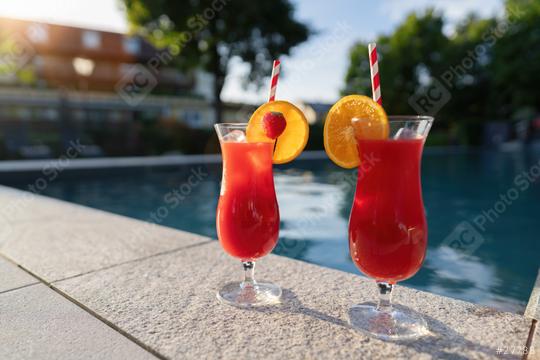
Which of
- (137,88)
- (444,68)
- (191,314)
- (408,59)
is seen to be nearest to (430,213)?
(191,314)

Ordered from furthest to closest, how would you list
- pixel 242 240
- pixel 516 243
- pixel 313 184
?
pixel 313 184 → pixel 516 243 → pixel 242 240

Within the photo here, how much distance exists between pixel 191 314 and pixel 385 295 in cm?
63

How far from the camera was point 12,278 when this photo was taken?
1674mm

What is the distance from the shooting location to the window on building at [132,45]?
28312mm

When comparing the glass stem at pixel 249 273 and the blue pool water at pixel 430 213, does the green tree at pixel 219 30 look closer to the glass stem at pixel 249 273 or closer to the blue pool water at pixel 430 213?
the blue pool water at pixel 430 213

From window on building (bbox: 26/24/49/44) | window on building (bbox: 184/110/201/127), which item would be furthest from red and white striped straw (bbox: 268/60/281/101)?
window on building (bbox: 26/24/49/44)

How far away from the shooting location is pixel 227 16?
13.7m

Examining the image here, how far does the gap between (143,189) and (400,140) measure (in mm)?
6224

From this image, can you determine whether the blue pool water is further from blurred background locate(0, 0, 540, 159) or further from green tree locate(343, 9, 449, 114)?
green tree locate(343, 9, 449, 114)

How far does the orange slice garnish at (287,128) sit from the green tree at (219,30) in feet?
42.4

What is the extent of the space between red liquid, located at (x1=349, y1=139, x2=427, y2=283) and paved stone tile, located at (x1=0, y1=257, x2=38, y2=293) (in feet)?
4.34

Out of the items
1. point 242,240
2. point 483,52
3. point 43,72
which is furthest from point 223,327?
point 43,72

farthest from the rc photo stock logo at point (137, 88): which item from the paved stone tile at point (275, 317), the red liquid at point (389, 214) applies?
the red liquid at point (389, 214)

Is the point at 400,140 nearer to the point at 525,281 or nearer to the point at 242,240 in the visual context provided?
the point at 242,240
